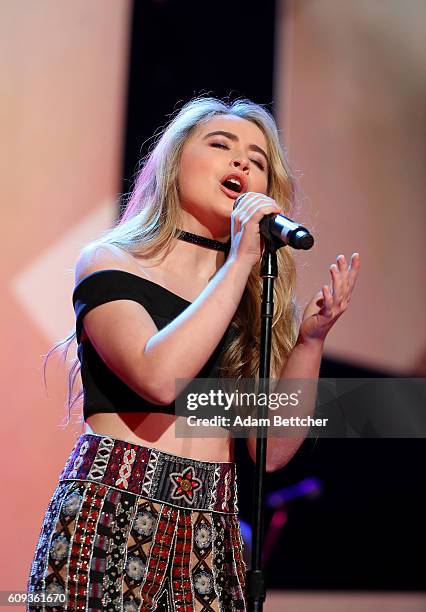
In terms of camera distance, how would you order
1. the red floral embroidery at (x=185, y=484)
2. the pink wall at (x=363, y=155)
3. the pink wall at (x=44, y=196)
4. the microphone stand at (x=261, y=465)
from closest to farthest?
the microphone stand at (x=261, y=465)
the red floral embroidery at (x=185, y=484)
the pink wall at (x=44, y=196)
the pink wall at (x=363, y=155)

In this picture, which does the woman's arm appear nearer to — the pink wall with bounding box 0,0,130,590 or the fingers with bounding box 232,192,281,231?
the fingers with bounding box 232,192,281,231

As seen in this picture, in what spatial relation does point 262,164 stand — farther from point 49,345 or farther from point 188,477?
point 49,345

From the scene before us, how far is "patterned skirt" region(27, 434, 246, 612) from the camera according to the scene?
4.70 ft

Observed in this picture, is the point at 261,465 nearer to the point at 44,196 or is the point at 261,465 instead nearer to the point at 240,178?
the point at 240,178

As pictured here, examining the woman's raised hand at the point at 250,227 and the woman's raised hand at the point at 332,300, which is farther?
the woman's raised hand at the point at 332,300

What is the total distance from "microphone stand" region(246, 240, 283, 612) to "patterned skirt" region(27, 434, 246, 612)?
8.8 inches

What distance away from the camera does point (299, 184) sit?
9.33 feet

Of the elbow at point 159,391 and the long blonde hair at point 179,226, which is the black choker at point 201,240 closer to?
the long blonde hair at point 179,226

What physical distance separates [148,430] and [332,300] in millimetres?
437

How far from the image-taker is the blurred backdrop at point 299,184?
2.82m

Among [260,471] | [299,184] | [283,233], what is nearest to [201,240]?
[283,233]

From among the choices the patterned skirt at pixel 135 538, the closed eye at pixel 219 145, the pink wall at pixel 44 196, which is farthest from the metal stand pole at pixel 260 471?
the pink wall at pixel 44 196

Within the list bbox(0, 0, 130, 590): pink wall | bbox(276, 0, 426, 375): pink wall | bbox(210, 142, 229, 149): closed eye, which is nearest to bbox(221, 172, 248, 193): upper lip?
bbox(210, 142, 229, 149): closed eye

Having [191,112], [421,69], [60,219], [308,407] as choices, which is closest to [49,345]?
[60,219]
